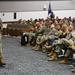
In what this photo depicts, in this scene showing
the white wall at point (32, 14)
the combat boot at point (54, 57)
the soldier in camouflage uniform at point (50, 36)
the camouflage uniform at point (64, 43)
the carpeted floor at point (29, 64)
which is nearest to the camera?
the carpeted floor at point (29, 64)

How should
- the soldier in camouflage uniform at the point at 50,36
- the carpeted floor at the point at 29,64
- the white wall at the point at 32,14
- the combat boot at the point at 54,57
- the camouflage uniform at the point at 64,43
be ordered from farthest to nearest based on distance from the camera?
the white wall at the point at 32,14 → the soldier in camouflage uniform at the point at 50,36 → the combat boot at the point at 54,57 → the camouflage uniform at the point at 64,43 → the carpeted floor at the point at 29,64

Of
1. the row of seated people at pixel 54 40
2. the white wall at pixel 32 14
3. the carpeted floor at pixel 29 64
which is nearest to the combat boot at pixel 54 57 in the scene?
the row of seated people at pixel 54 40

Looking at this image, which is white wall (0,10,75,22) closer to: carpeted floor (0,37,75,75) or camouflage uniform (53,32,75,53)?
carpeted floor (0,37,75,75)

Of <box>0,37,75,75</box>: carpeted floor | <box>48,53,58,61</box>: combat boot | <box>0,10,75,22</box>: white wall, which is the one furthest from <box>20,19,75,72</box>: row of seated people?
<box>0,10,75,22</box>: white wall

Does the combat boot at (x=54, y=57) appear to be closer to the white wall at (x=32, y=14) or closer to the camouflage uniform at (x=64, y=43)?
the camouflage uniform at (x=64, y=43)

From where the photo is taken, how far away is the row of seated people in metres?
8.69

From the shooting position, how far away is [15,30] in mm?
15680

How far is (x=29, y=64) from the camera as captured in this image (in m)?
8.66

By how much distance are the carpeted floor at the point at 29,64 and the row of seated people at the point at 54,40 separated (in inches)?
13.2

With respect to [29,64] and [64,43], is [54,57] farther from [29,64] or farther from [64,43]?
[29,64]

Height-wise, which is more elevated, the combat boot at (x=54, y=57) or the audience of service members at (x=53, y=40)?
the audience of service members at (x=53, y=40)

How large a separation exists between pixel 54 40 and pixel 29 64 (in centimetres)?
182

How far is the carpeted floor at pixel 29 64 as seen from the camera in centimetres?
769

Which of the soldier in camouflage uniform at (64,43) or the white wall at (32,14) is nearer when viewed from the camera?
the soldier in camouflage uniform at (64,43)
